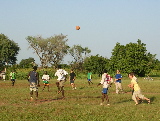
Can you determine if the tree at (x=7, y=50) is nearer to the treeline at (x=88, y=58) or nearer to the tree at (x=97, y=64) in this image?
the treeline at (x=88, y=58)

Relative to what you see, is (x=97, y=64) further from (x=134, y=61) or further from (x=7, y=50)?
(x=7, y=50)

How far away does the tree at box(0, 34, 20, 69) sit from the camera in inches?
3996

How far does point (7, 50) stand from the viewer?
101 meters

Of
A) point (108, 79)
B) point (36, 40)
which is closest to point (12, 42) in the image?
point (36, 40)

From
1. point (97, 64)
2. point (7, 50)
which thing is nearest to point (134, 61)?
point (97, 64)

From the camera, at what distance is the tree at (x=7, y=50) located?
102m

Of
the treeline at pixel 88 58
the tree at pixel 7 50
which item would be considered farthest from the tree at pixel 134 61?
the tree at pixel 7 50

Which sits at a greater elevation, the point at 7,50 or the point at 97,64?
the point at 7,50

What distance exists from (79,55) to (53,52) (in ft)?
55.5

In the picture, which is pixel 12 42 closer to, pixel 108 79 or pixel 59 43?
pixel 59 43

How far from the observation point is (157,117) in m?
12.0

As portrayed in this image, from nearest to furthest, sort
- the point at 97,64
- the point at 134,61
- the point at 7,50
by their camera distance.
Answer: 1. the point at 134,61
2. the point at 97,64
3. the point at 7,50

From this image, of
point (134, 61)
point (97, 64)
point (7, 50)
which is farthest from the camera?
point (7, 50)

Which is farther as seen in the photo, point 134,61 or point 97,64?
point 97,64
